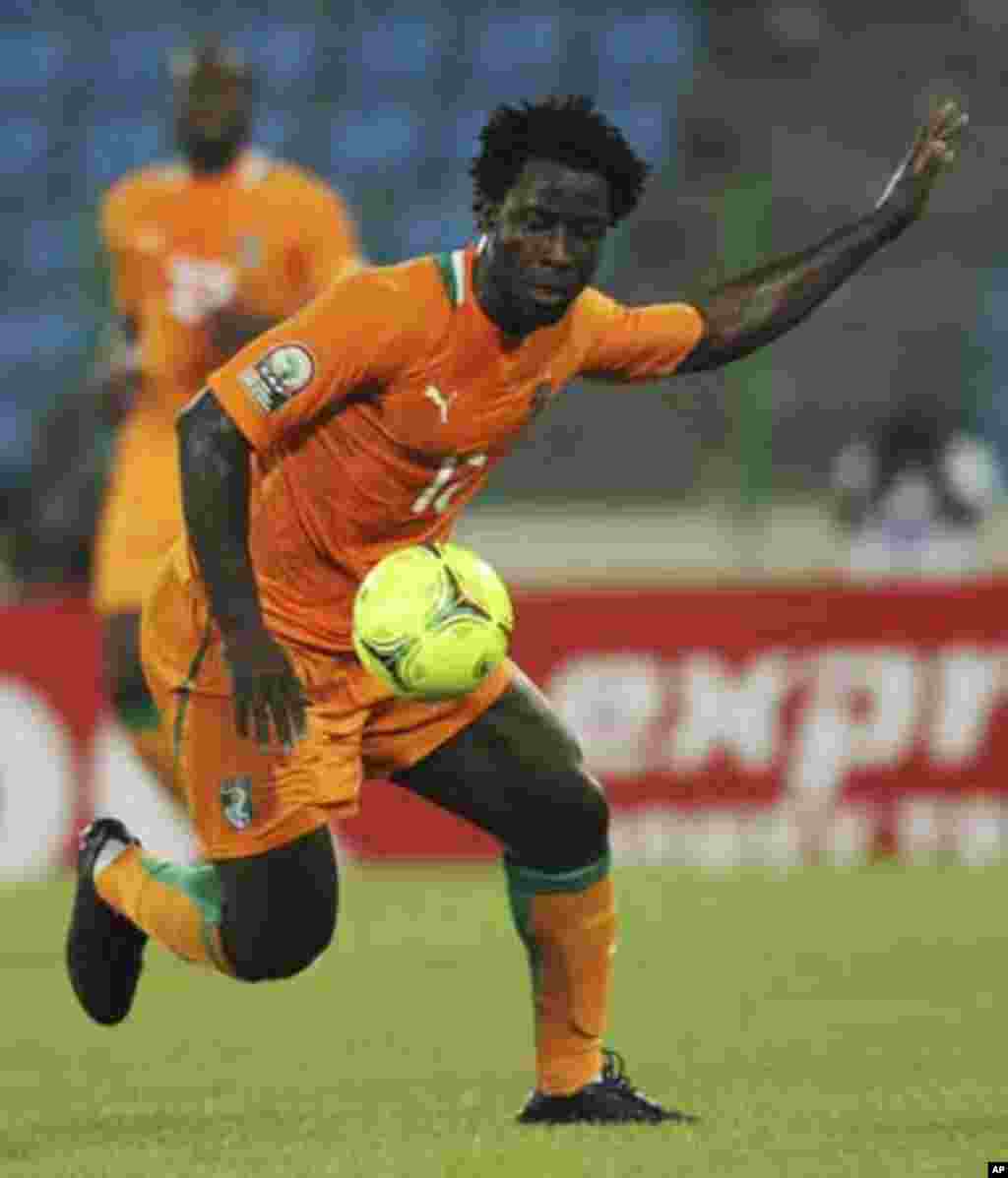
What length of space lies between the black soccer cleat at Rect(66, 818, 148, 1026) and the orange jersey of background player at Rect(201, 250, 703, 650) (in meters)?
0.88

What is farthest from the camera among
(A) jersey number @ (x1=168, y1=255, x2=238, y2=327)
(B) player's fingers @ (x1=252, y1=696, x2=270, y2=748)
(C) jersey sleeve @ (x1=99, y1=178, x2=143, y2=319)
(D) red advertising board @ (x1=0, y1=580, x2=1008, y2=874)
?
(D) red advertising board @ (x1=0, y1=580, x2=1008, y2=874)

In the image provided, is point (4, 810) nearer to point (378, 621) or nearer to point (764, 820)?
point (764, 820)

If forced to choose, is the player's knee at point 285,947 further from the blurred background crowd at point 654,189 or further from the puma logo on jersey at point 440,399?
the blurred background crowd at point 654,189

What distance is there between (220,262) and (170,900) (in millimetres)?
4708

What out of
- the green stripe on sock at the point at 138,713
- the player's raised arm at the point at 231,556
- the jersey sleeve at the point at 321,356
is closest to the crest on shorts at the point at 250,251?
the green stripe on sock at the point at 138,713

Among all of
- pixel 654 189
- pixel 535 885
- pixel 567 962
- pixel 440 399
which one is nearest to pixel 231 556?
pixel 440 399

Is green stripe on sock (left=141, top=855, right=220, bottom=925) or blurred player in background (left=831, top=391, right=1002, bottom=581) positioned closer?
green stripe on sock (left=141, top=855, right=220, bottom=925)

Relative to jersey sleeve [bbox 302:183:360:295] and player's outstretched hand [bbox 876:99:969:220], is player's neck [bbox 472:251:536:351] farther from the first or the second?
jersey sleeve [bbox 302:183:360:295]

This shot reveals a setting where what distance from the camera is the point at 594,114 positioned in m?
6.63

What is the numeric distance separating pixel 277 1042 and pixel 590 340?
255cm

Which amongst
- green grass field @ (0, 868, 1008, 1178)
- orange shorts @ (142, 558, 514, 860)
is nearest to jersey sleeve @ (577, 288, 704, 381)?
orange shorts @ (142, 558, 514, 860)

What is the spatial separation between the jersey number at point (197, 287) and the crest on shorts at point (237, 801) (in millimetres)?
4819

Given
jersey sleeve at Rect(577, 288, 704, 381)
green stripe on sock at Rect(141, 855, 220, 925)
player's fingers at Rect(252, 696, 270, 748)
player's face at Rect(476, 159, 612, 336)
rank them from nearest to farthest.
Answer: player's fingers at Rect(252, 696, 270, 748)
player's face at Rect(476, 159, 612, 336)
jersey sleeve at Rect(577, 288, 704, 381)
green stripe on sock at Rect(141, 855, 220, 925)

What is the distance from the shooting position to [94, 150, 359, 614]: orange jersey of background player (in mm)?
11586
